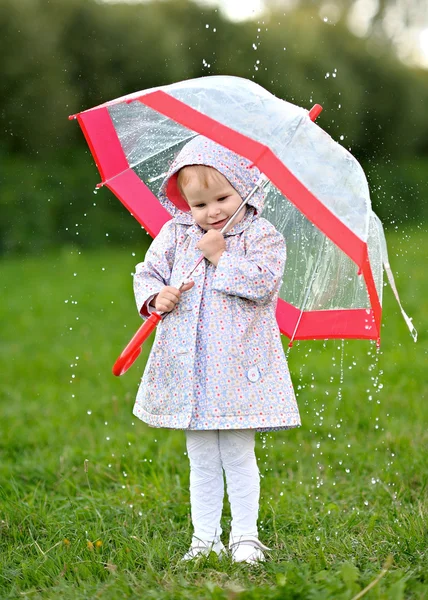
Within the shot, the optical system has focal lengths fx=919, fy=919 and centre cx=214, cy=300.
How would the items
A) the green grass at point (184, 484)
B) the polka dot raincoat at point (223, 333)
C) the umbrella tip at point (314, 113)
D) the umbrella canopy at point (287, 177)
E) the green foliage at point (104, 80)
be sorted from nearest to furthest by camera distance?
the umbrella canopy at point (287, 177), the green grass at point (184, 484), the polka dot raincoat at point (223, 333), the umbrella tip at point (314, 113), the green foliage at point (104, 80)

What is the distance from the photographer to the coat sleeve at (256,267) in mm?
3152

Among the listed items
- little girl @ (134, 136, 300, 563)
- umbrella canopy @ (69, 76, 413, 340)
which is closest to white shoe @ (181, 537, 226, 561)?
little girl @ (134, 136, 300, 563)

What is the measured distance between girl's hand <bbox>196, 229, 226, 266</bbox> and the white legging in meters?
0.64

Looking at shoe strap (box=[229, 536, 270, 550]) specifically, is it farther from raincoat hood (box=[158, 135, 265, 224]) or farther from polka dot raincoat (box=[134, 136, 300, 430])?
raincoat hood (box=[158, 135, 265, 224])

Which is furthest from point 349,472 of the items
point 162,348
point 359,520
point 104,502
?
point 162,348

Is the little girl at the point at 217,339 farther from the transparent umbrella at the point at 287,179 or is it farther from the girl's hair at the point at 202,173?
the transparent umbrella at the point at 287,179

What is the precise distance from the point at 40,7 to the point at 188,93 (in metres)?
12.2

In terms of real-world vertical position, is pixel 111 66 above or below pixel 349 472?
above

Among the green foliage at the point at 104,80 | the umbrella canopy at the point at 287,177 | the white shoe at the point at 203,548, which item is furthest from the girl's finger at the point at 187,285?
the green foliage at the point at 104,80

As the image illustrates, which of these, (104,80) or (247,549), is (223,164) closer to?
(247,549)

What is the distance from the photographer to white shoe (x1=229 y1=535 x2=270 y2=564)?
323 centimetres

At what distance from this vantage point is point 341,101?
1437cm

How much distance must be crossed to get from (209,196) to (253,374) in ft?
2.13

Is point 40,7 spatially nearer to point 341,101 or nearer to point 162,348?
point 341,101
